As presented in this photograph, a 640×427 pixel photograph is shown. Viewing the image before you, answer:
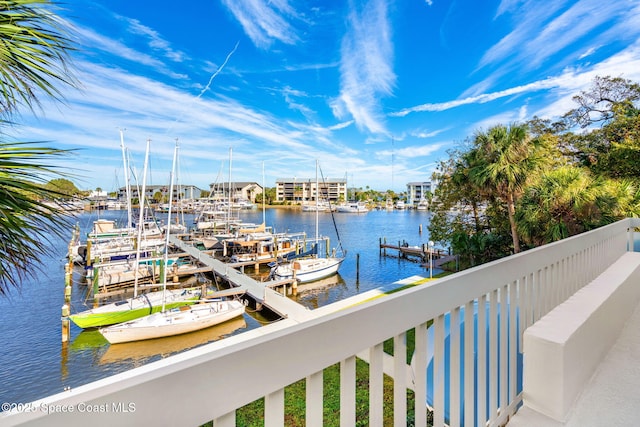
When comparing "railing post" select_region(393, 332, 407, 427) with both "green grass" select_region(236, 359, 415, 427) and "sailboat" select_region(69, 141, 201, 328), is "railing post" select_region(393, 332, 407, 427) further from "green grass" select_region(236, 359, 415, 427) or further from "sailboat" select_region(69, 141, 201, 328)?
"sailboat" select_region(69, 141, 201, 328)

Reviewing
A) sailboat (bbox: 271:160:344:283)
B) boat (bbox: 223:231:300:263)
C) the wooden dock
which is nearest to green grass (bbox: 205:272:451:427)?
the wooden dock

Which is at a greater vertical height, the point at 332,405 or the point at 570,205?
the point at 570,205

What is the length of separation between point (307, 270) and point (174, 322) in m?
7.02

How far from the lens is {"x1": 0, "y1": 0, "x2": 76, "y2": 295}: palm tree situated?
1.85 metres

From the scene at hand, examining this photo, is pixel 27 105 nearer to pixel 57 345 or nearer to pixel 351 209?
pixel 57 345

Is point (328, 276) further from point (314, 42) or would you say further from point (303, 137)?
point (303, 137)

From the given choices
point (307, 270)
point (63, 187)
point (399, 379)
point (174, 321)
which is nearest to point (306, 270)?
point (307, 270)

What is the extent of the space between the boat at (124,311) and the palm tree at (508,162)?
12.0 meters

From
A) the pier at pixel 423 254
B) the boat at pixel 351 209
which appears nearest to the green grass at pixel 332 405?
the pier at pixel 423 254

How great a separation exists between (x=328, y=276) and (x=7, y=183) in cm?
1551

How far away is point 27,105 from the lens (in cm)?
222

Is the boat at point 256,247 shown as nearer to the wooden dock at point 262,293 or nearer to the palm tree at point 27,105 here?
the wooden dock at point 262,293

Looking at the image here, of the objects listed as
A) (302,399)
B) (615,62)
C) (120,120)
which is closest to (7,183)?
(302,399)

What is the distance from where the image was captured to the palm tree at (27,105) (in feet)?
6.06
